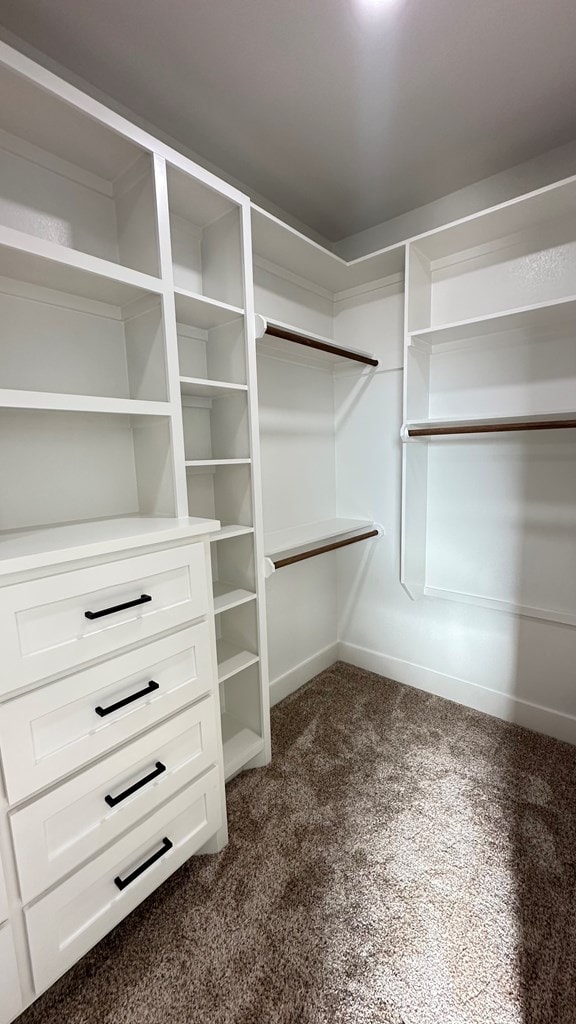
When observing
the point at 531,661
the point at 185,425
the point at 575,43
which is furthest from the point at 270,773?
the point at 575,43

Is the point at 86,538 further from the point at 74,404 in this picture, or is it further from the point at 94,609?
the point at 74,404

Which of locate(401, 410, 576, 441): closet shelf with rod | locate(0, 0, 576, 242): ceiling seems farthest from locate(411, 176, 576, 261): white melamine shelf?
locate(401, 410, 576, 441): closet shelf with rod

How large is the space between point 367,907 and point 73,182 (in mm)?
2428

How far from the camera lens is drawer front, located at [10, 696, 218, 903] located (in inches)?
35.8

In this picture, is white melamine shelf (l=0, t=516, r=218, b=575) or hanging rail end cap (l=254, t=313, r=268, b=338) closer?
white melamine shelf (l=0, t=516, r=218, b=575)

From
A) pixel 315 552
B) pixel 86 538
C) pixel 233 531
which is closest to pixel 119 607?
pixel 86 538

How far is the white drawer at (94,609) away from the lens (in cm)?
86

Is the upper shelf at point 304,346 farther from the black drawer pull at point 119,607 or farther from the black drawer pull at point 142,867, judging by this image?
the black drawer pull at point 142,867

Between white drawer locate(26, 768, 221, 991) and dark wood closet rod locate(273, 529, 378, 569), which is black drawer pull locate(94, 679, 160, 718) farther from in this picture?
dark wood closet rod locate(273, 529, 378, 569)

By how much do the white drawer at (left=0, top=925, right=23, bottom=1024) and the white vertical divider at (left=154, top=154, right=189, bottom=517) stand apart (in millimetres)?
1058

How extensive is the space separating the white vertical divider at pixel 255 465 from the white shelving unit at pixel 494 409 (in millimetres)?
782

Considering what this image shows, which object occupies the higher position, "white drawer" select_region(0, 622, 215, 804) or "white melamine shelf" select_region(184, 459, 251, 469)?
"white melamine shelf" select_region(184, 459, 251, 469)

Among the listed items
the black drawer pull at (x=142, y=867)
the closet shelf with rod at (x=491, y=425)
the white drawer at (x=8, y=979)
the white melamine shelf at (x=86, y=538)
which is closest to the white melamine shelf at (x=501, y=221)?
the closet shelf with rod at (x=491, y=425)

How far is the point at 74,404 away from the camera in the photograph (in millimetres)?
1103
